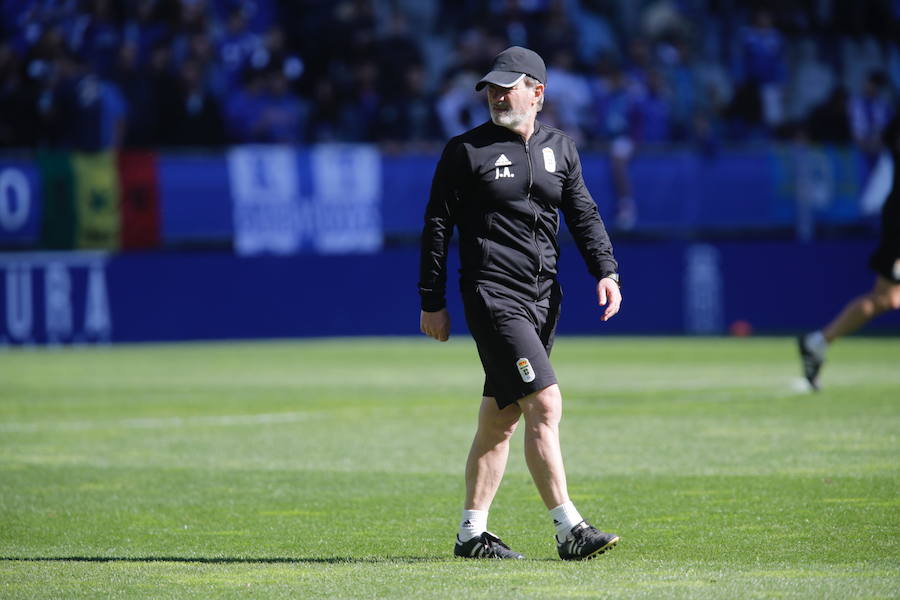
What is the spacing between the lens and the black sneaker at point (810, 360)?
13938 mm

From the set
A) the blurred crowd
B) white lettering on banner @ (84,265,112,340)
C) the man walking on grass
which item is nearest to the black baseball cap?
the man walking on grass

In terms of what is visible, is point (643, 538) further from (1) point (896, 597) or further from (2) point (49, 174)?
(2) point (49, 174)

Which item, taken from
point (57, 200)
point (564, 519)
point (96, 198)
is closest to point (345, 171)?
point (96, 198)

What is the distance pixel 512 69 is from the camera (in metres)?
6.68

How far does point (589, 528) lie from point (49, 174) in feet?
53.4

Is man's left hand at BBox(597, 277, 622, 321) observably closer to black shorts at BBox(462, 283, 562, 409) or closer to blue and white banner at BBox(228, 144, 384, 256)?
black shorts at BBox(462, 283, 562, 409)

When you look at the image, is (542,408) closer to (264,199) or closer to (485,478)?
(485,478)

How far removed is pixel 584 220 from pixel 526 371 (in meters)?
0.78

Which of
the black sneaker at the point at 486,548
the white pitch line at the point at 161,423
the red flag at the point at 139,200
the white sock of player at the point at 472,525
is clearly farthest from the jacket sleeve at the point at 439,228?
the red flag at the point at 139,200

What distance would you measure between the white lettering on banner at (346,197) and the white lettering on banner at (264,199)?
33 centimetres

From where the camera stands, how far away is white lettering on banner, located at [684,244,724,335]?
24.3 m

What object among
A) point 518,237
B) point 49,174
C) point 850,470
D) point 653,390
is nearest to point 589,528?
point 518,237

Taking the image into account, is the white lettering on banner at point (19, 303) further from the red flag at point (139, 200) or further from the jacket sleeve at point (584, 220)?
the jacket sleeve at point (584, 220)

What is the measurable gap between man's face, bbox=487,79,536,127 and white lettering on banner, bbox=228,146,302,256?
15674mm
